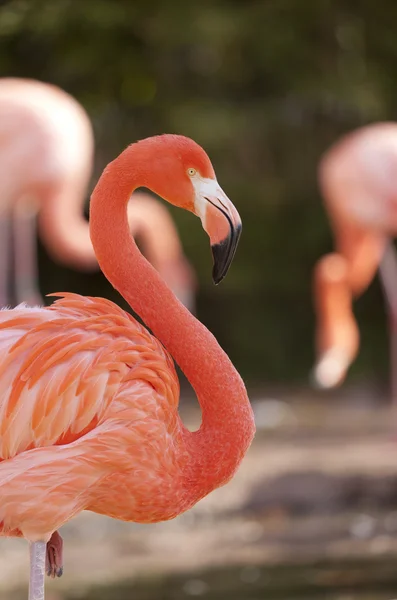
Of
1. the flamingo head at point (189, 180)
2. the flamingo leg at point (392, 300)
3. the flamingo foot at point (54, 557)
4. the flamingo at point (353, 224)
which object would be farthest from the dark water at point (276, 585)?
the flamingo leg at point (392, 300)

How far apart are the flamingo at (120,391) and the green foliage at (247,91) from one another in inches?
177

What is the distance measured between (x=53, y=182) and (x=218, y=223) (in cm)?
376

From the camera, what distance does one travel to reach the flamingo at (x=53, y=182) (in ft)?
19.0

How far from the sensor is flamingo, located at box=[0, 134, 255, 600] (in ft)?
7.30

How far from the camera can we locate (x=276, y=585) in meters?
3.81

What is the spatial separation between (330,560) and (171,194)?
206cm

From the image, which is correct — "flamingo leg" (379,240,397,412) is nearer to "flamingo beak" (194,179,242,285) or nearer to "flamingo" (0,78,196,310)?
"flamingo" (0,78,196,310)

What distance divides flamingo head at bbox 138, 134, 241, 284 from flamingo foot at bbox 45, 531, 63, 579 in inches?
26.0

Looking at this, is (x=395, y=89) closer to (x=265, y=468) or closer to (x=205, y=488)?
(x=265, y=468)

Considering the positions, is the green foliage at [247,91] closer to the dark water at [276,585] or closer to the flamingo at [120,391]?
the dark water at [276,585]

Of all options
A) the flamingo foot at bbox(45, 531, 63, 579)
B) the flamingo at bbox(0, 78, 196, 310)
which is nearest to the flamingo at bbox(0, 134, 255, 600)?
the flamingo foot at bbox(45, 531, 63, 579)

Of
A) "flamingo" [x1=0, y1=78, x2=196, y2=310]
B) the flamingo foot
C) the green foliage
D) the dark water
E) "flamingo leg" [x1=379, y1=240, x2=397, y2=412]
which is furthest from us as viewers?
the green foliage

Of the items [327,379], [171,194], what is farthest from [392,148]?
[171,194]

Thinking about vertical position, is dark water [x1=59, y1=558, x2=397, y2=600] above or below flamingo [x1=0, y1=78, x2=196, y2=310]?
below
